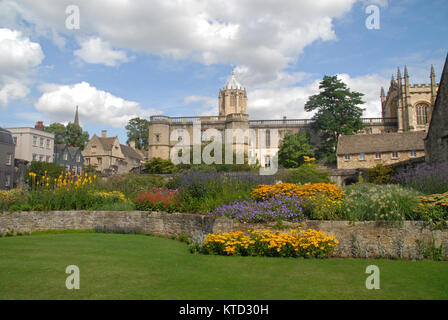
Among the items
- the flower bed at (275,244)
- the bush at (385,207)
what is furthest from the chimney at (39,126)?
the bush at (385,207)

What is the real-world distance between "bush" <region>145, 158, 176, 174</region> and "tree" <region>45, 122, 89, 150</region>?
943 inches

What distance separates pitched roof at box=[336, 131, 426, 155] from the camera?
3716cm

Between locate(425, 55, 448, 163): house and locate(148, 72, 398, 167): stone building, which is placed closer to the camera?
locate(425, 55, 448, 163): house

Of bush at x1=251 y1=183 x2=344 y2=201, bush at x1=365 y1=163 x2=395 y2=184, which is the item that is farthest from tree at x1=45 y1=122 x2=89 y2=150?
bush at x1=251 y1=183 x2=344 y2=201

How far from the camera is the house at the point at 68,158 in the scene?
50.8 m

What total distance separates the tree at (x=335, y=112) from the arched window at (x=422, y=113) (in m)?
14.8

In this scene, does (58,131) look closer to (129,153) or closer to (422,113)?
(129,153)

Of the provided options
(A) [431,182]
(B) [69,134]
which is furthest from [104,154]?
Result: (A) [431,182]

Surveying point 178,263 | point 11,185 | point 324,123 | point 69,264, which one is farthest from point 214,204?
point 324,123

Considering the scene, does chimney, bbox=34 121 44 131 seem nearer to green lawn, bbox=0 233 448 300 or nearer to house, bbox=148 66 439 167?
house, bbox=148 66 439 167

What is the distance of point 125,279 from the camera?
5645 mm

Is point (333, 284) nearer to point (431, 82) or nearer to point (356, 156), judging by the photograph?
point (356, 156)

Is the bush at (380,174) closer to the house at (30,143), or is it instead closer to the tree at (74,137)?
the house at (30,143)

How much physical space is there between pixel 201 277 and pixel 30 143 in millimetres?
46287
